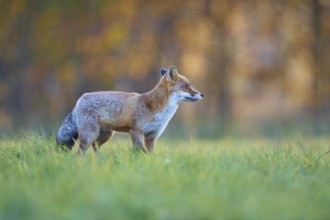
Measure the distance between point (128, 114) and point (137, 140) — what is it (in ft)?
1.80

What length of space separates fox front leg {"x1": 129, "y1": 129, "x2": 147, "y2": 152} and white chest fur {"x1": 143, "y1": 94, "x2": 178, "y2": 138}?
0.18 m

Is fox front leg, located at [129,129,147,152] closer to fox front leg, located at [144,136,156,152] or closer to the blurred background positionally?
fox front leg, located at [144,136,156,152]

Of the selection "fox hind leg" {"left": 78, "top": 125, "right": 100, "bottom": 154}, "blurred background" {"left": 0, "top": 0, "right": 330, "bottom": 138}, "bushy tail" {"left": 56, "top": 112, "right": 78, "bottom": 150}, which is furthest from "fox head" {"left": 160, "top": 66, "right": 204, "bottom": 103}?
"blurred background" {"left": 0, "top": 0, "right": 330, "bottom": 138}

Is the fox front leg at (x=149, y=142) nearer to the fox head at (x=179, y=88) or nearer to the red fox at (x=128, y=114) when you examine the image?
the red fox at (x=128, y=114)

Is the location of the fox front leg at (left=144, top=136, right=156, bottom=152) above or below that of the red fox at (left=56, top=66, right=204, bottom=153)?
below

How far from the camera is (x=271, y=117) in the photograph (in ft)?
93.7

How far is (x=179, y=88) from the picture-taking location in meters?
10.8

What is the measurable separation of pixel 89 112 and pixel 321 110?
18.2 m

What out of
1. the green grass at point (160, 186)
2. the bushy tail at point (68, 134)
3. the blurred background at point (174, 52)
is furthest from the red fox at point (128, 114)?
the blurred background at point (174, 52)

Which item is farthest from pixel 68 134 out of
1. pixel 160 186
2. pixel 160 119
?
pixel 160 186

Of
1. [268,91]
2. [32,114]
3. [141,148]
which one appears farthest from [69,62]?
[141,148]

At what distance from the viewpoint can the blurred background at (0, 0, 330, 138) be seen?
974 inches

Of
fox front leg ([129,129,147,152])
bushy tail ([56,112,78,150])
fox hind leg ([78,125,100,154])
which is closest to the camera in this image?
fox front leg ([129,129,147,152])

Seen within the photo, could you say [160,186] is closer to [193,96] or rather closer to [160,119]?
[160,119]
